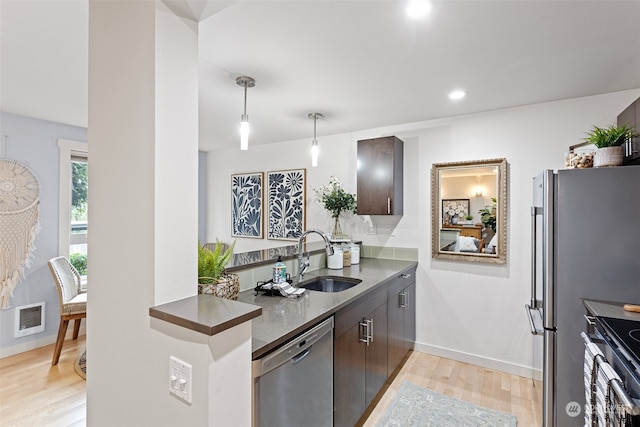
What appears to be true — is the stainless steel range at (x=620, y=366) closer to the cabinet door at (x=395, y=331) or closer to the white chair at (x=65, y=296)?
the cabinet door at (x=395, y=331)

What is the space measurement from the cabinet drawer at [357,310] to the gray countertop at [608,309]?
121 centimetres

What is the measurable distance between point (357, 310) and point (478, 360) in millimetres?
1743

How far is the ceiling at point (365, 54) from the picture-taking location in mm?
1520

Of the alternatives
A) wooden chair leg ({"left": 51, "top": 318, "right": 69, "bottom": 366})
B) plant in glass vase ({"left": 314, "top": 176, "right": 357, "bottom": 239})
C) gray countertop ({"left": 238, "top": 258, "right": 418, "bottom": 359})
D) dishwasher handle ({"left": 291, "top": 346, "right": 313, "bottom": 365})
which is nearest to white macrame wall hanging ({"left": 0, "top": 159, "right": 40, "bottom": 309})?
wooden chair leg ({"left": 51, "top": 318, "right": 69, "bottom": 366})

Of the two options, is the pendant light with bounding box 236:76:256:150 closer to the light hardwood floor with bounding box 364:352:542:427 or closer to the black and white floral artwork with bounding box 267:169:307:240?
the black and white floral artwork with bounding box 267:169:307:240

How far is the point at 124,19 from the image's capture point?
118 centimetres

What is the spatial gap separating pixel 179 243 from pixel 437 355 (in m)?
2.97

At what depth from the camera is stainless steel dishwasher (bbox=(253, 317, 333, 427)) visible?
1.28m

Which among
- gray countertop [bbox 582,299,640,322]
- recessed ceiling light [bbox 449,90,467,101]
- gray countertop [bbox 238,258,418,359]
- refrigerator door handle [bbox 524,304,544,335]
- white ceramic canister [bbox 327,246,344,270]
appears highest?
recessed ceiling light [bbox 449,90,467,101]

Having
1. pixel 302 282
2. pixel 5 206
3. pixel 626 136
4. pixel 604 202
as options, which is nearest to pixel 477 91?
pixel 626 136

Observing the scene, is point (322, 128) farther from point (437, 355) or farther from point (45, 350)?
point (45, 350)

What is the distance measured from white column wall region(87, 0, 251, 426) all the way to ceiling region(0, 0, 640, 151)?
9.5 inches

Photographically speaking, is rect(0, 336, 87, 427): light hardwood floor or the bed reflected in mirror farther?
the bed reflected in mirror

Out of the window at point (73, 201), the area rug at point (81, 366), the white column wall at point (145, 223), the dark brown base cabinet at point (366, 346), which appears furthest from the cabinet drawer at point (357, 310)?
the window at point (73, 201)
